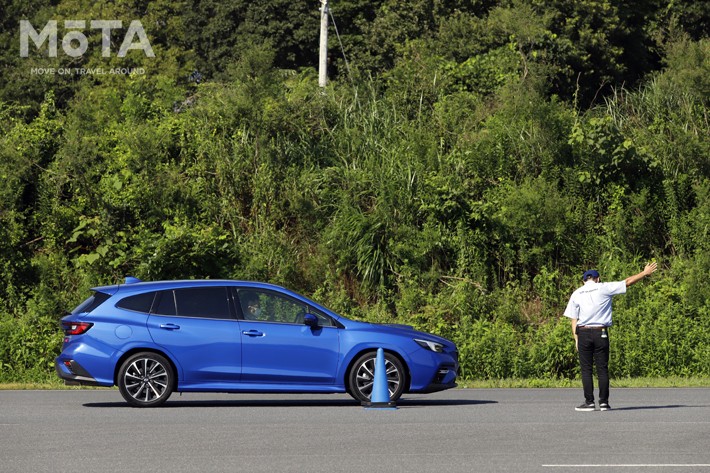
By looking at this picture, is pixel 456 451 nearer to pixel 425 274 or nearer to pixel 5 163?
pixel 425 274

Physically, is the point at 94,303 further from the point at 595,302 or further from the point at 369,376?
the point at 595,302

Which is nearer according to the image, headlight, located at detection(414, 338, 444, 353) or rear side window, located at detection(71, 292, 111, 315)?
headlight, located at detection(414, 338, 444, 353)

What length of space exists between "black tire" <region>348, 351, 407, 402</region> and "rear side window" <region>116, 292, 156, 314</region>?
2919 millimetres

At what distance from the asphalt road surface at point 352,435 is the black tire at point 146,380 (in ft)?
1.19

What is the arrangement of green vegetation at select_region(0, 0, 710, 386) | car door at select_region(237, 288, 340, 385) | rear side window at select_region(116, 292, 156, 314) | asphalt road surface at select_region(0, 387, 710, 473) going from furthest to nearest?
green vegetation at select_region(0, 0, 710, 386)
rear side window at select_region(116, 292, 156, 314)
car door at select_region(237, 288, 340, 385)
asphalt road surface at select_region(0, 387, 710, 473)

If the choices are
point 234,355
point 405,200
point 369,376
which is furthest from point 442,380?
point 405,200

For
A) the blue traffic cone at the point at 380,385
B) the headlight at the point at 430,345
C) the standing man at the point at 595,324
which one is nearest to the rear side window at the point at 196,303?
the blue traffic cone at the point at 380,385

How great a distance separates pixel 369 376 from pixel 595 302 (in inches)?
125

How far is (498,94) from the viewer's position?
31859mm

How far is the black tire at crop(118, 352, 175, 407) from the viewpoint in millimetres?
15555

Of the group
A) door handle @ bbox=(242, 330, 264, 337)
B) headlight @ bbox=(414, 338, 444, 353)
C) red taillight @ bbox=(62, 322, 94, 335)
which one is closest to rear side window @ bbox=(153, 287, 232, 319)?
door handle @ bbox=(242, 330, 264, 337)

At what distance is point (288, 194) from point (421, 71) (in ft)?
21.7

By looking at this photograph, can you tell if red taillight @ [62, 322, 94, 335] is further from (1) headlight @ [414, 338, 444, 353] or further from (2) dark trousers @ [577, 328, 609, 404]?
(2) dark trousers @ [577, 328, 609, 404]

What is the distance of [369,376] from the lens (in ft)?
51.4
